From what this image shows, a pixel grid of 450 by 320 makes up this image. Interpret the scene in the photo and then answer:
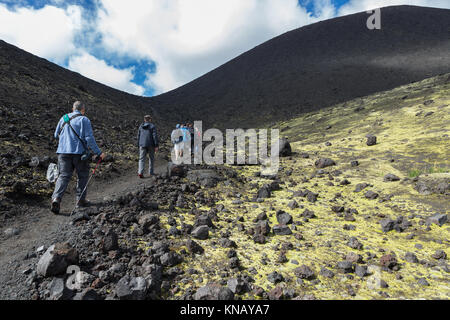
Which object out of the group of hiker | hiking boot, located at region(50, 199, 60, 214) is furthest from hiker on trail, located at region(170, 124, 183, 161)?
hiking boot, located at region(50, 199, 60, 214)

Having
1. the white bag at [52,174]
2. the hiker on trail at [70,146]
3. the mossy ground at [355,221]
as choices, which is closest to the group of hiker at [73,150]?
the hiker on trail at [70,146]

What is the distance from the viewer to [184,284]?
3.97m

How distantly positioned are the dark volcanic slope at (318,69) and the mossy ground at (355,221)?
2732 cm

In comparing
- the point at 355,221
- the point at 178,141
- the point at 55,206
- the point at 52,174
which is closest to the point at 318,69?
the point at 178,141

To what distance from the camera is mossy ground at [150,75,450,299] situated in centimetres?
413

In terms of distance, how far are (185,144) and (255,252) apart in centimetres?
941

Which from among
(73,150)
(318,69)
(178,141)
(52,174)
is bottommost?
(52,174)

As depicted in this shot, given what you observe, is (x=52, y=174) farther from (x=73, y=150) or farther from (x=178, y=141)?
(x=178, y=141)

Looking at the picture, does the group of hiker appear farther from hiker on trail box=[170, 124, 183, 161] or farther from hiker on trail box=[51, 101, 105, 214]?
hiker on trail box=[170, 124, 183, 161]

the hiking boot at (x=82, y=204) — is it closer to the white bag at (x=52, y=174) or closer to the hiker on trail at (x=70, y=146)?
the hiker on trail at (x=70, y=146)

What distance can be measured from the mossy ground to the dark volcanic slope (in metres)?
27.3

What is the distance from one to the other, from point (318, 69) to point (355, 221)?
6247 centimetres

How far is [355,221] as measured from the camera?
21.2ft

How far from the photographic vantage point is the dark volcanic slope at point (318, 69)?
155 ft
